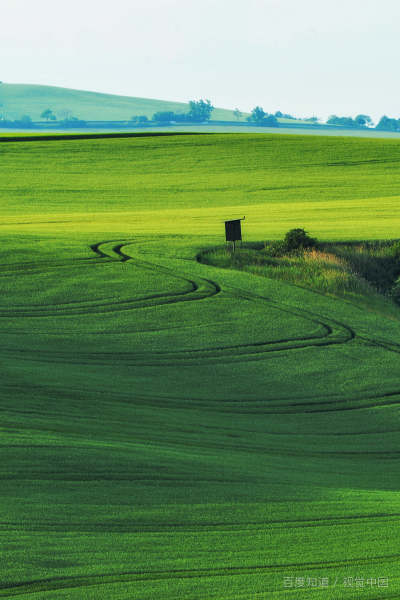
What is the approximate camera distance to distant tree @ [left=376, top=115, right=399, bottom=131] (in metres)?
156

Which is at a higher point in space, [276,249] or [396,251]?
[276,249]

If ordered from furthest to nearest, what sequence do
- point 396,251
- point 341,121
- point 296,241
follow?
point 341,121 < point 396,251 < point 296,241

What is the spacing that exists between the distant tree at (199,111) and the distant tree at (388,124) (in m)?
42.2

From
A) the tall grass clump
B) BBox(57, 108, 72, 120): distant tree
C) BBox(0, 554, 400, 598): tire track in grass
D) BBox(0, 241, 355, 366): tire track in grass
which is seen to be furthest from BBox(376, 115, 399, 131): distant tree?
BBox(0, 554, 400, 598): tire track in grass

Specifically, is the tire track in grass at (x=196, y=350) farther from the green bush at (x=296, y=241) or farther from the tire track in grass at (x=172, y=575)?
the tire track in grass at (x=172, y=575)

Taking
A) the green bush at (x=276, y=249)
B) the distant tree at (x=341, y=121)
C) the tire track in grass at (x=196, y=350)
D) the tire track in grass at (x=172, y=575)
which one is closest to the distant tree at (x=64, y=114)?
the distant tree at (x=341, y=121)

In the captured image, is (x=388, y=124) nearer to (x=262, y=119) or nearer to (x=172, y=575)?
(x=262, y=119)

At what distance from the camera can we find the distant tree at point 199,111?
521ft

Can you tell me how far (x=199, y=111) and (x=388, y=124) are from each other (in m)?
46.0

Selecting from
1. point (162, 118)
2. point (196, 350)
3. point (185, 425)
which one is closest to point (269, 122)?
point (162, 118)

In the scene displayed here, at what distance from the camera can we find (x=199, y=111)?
166500mm

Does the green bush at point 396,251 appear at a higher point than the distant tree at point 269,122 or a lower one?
lower

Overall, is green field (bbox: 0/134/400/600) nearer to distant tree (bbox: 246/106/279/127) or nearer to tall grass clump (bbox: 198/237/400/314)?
tall grass clump (bbox: 198/237/400/314)

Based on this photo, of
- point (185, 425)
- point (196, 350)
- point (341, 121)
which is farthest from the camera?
point (341, 121)
